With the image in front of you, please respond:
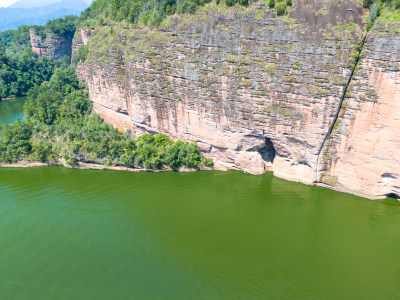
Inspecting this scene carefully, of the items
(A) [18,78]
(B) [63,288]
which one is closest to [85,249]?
(B) [63,288]

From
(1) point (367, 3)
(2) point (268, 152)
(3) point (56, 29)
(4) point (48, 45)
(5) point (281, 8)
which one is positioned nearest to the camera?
(1) point (367, 3)

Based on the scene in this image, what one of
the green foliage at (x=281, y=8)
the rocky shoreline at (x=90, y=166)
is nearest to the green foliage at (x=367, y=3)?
the green foliage at (x=281, y=8)

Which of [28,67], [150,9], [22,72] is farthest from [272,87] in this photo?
[28,67]

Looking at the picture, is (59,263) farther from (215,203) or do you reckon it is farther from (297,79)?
(297,79)

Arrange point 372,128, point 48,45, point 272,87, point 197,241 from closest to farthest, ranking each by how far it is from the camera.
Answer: point 197,241
point 372,128
point 272,87
point 48,45

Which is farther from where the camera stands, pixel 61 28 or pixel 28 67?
pixel 61 28

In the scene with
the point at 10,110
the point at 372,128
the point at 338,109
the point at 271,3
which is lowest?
the point at 10,110

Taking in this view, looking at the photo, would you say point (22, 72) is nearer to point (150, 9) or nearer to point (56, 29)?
point (56, 29)
